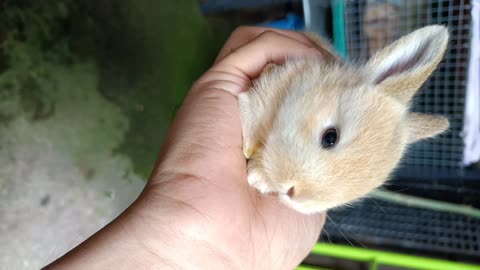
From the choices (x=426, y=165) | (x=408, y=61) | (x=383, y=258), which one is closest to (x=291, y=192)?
(x=408, y=61)

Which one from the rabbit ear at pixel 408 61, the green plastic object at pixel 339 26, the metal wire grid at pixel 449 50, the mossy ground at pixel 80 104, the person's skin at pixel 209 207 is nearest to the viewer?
the person's skin at pixel 209 207

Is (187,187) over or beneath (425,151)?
over

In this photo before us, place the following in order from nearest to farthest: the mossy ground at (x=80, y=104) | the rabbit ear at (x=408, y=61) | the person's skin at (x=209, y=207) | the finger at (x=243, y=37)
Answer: the person's skin at (x=209, y=207) < the rabbit ear at (x=408, y=61) < the finger at (x=243, y=37) < the mossy ground at (x=80, y=104)

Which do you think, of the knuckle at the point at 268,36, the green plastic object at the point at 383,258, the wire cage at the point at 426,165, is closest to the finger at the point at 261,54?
the knuckle at the point at 268,36

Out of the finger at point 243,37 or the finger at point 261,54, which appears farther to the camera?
the finger at point 243,37

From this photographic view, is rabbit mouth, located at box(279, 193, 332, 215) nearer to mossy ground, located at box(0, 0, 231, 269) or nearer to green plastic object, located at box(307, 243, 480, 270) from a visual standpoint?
green plastic object, located at box(307, 243, 480, 270)

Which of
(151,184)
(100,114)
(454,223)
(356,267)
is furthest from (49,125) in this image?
(454,223)

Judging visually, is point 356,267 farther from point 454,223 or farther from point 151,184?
point 151,184

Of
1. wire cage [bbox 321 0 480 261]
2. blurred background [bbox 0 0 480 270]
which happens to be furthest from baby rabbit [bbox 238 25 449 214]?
wire cage [bbox 321 0 480 261]

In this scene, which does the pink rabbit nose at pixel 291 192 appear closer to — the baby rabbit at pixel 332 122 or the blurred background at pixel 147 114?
the baby rabbit at pixel 332 122
